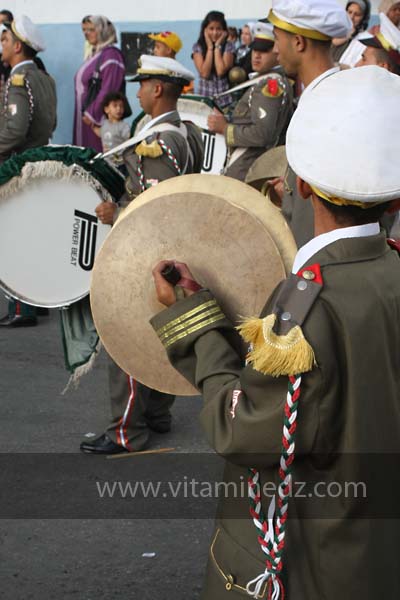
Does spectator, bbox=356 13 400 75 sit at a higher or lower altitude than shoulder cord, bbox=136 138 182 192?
higher

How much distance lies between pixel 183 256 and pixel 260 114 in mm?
3847

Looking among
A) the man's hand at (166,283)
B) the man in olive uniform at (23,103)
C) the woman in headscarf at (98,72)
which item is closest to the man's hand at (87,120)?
the woman in headscarf at (98,72)

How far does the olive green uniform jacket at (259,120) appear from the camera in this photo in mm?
5777

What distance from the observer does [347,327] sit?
63.3 inches

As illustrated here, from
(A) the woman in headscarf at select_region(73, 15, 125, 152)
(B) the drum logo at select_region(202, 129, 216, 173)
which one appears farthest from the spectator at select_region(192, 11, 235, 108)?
(B) the drum logo at select_region(202, 129, 216, 173)

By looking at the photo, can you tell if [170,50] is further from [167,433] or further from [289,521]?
[289,521]

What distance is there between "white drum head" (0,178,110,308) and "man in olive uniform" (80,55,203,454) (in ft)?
0.69

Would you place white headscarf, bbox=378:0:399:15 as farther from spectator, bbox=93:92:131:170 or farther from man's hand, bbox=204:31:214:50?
spectator, bbox=93:92:131:170

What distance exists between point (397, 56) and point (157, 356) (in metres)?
2.90

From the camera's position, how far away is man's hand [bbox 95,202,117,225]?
443 centimetres

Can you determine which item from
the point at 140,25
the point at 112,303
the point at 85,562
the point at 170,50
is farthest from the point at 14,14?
the point at 112,303

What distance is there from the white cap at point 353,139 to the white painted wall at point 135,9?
32.3 feet

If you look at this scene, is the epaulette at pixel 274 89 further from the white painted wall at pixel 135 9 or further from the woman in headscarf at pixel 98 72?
the white painted wall at pixel 135 9

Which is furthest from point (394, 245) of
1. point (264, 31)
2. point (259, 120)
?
point (264, 31)
